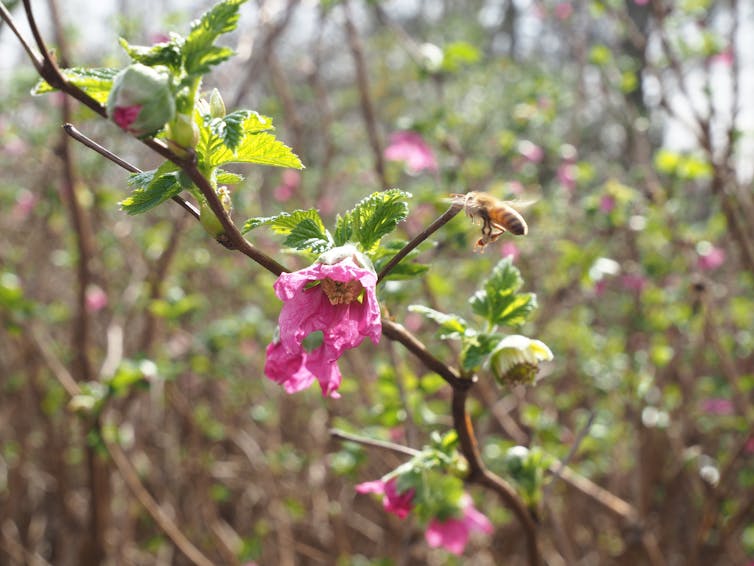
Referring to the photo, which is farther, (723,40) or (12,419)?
(12,419)

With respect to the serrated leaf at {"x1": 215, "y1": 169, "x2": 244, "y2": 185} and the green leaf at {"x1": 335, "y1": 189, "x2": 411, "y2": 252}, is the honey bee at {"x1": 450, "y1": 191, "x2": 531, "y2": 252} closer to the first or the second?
the green leaf at {"x1": 335, "y1": 189, "x2": 411, "y2": 252}

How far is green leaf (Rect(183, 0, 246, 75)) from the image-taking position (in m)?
0.68

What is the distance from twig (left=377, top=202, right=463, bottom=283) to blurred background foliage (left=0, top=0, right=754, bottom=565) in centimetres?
77

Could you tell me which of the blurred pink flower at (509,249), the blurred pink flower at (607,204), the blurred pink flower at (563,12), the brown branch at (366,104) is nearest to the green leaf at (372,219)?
the brown branch at (366,104)

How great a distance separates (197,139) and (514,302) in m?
0.45

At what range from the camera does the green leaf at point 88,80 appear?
688mm

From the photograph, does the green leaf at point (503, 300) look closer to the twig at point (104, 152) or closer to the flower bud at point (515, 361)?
the flower bud at point (515, 361)

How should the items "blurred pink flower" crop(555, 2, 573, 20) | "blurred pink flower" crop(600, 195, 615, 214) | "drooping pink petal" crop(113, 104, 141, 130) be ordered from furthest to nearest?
"blurred pink flower" crop(555, 2, 573, 20) → "blurred pink flower" crop(600, 195, 615, 214) → "drooping pink petal" crop(113, 104, 141, 130)

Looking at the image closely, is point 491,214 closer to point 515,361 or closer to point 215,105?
point 515,361

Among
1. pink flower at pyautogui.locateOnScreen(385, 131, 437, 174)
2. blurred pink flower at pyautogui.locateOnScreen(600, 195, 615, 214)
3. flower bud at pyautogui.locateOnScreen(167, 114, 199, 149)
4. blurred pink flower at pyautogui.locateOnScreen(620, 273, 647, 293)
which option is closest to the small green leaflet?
flower bud at pyautogui.locateOnScreen(167, 114, 199, 149)

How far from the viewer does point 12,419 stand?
3.48m

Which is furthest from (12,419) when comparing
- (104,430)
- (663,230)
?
(663,230)

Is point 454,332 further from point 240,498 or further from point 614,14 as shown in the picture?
point 240,498

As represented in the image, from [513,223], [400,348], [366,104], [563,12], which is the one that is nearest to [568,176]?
[563,12]
